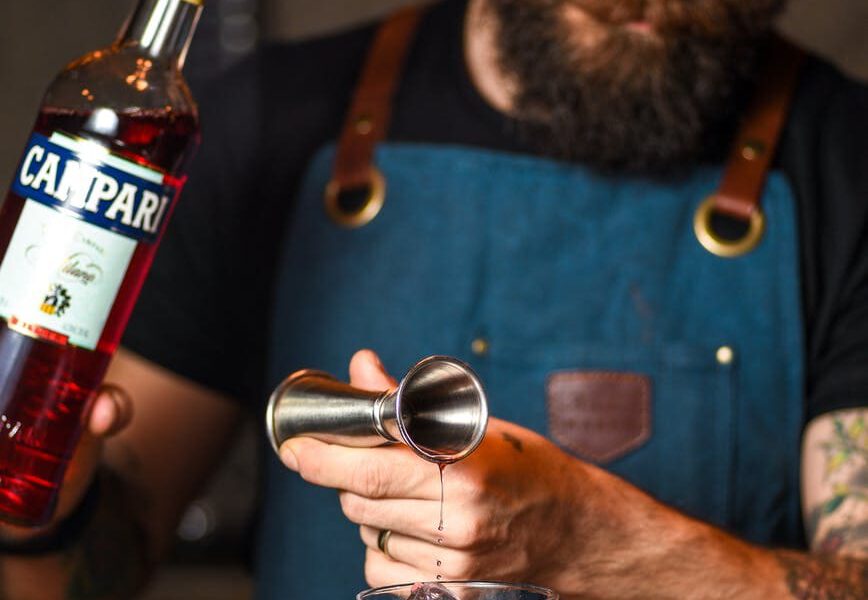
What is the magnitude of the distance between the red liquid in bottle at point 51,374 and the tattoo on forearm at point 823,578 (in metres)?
0.65

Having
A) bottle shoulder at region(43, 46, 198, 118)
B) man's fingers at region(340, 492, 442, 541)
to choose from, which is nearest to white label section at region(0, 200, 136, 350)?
bottle shoulder at region(43, 46, 198, 118)

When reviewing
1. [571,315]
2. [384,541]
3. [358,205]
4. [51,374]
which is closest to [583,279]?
[571,315]

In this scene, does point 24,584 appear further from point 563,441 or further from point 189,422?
point 563,441

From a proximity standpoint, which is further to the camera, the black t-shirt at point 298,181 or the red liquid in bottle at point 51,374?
the black t-shirt at point 298,181

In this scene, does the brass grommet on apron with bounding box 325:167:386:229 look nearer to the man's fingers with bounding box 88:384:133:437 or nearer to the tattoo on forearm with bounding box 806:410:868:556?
the man's fingers with bounding box 88:384:133:437

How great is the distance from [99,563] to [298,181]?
48 centimetres

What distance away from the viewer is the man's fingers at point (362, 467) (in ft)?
2.81

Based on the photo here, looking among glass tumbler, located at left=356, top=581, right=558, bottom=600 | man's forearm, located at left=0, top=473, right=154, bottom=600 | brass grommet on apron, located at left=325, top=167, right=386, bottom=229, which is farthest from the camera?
brass grommet on apron, located at left=325, top=167, right=386, bottom=229

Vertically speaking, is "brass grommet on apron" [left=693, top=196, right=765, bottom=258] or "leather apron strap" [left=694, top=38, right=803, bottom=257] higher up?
"leather apron strap" [left=694, top=38, right=803, bottom=257]

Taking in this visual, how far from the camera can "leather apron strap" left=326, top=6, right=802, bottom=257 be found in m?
1.36

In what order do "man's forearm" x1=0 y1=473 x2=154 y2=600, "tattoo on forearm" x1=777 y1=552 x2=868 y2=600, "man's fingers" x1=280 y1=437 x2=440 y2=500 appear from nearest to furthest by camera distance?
"man's fingers" x1=280 y1=437 x2=440 y2=500
"tattoo on forearm" x1=777 y1=552 x2=868 y2=600
"man's forearm" x1=0 y1=473 x2=154 y2=600

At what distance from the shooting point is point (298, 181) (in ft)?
4.83

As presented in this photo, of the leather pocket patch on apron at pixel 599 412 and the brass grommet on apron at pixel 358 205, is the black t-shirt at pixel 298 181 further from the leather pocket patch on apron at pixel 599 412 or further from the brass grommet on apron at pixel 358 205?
the leather pocket patch on apron at pixel 599 412

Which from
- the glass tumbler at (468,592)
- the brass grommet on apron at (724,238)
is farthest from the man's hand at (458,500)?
the brass grommet on apron at (724,238)
